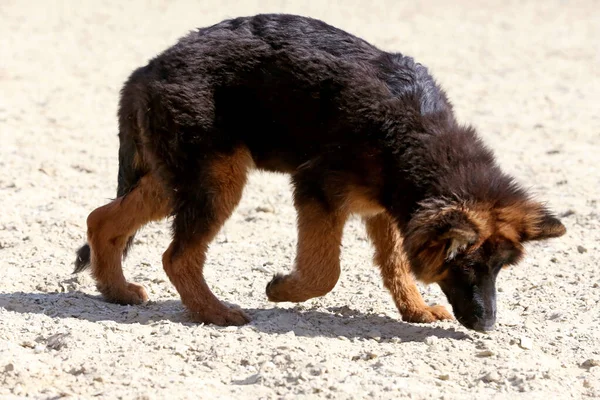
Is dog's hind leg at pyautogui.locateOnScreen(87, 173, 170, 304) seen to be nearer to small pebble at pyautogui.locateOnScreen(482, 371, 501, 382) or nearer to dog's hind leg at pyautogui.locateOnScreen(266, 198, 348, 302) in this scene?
dog's hind leg at pyautogui.locateOnScreen(266, 198, 348, 302)

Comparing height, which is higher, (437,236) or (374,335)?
(437,236)

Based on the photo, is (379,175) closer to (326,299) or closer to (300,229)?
(300,229)

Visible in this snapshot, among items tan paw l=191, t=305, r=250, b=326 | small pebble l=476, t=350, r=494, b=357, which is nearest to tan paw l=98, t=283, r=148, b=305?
tan paw l=191, t=305, r=250, b=326

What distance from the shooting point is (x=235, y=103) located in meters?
7.30

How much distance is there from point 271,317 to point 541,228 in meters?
2.07

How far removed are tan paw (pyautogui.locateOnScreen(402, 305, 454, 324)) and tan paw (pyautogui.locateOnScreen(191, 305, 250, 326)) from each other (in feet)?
4.05

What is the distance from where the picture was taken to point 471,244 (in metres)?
6.48

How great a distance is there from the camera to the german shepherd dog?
22.0 feet

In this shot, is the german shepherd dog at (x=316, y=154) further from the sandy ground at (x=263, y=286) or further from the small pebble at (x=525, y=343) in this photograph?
the sandy ground at (x=263, y=286)

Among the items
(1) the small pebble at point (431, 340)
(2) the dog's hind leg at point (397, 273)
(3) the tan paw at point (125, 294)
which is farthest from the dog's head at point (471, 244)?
(3) the tan paw at point (125, 294)

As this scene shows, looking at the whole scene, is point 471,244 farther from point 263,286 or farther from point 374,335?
point 263,286

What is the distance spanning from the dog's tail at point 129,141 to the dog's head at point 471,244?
227 cm

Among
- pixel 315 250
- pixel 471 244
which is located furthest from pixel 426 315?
pixel 471 244

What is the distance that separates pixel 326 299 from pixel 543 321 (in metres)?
1.71
